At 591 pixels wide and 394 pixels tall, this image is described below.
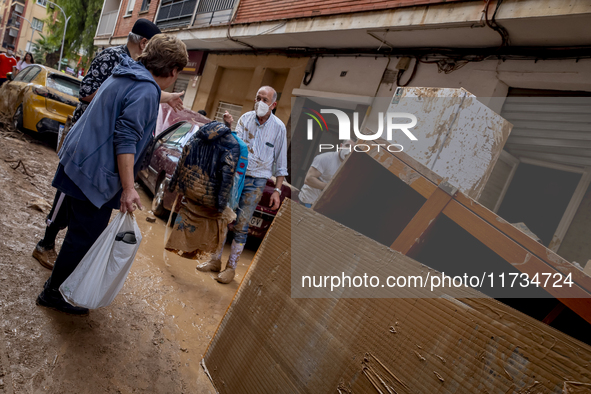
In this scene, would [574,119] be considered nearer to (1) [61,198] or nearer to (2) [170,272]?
(2) [170,272]

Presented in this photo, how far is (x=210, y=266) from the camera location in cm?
380

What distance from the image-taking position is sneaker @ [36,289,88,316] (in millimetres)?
2227

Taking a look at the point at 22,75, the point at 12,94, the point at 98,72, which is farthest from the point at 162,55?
the point at 22,75

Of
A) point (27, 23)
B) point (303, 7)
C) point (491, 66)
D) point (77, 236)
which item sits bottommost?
point (77, 236)

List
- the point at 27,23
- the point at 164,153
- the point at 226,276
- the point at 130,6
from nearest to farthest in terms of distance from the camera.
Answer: the point at 226,276
the point at 164,153
the point at 130,6
the point at 27,23

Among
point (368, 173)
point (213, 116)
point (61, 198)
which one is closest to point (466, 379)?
point (368, 173)

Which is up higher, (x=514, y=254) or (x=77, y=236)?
(x=514, y=254)

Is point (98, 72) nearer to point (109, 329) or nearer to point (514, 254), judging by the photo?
point (109, 329)

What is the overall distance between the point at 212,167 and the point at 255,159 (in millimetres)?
496

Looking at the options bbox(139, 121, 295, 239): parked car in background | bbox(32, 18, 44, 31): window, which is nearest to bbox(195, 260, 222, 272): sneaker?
bbox(139, 121, 295, 239): parked car in background

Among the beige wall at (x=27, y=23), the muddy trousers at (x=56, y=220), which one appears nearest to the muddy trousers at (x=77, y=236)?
the muddy trousers at (x=56, y=220)

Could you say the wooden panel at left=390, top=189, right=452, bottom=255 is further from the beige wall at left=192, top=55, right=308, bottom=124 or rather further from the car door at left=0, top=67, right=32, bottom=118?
the beige wall at left=192, top=55, right=308, bottom=124

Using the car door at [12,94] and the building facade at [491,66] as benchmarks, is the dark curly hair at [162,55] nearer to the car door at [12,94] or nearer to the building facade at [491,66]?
the building facade at [491,66]

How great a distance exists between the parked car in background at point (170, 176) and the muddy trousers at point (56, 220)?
1.69 metres
